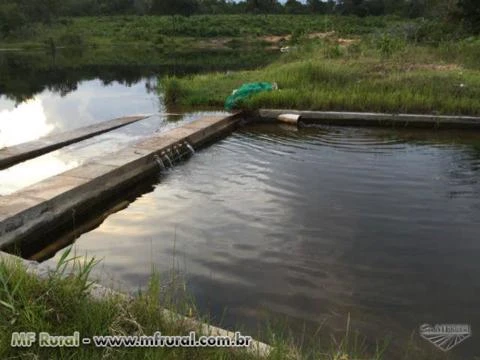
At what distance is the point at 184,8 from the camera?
62438mm

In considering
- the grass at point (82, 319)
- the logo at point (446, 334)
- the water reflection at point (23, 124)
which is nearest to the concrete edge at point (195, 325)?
the grass at point (82, 319)

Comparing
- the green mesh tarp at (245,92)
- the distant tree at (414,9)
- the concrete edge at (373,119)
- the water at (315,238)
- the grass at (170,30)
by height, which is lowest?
the water at (315,238)

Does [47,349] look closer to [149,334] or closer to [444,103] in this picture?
[149,334]

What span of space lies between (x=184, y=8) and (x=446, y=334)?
210 ft

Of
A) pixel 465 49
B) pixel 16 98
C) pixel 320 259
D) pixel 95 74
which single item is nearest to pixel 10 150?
pixel 320 259

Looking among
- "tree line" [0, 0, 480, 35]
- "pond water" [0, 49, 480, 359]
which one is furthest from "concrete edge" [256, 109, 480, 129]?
"tree line" [0, 0, 480, 35]

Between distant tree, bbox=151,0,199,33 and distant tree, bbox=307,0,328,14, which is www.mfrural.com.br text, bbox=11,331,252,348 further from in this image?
distant tree, bbox=307,0,328,14

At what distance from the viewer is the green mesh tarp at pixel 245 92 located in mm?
11242

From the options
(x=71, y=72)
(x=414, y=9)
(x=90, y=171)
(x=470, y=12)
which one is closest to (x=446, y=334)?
(x=90, y=171)

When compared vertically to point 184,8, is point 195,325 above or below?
below

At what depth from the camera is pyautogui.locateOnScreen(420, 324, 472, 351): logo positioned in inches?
131

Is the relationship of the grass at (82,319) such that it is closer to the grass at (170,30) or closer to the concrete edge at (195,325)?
the concrete edge at (195,325)

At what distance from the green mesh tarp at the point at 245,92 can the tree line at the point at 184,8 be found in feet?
64.6

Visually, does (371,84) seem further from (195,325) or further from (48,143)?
(195,325)
